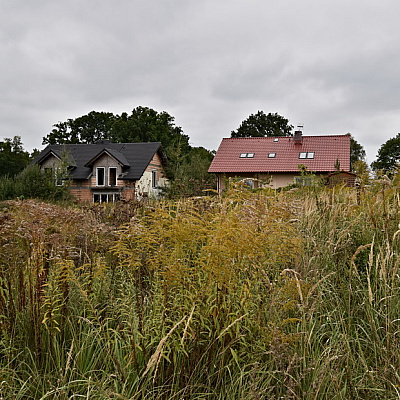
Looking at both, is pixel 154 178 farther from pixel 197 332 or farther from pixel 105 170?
pixel 197 332

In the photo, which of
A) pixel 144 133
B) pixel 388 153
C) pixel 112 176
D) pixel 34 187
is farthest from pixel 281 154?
pixel 144 133

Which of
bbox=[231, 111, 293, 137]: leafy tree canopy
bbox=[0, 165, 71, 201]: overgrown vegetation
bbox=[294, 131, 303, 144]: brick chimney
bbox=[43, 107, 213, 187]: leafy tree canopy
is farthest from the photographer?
bbox=[231, 111, 293, 137]: leafy tree canopy

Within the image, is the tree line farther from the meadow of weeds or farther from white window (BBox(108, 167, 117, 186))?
the meadow of weeds

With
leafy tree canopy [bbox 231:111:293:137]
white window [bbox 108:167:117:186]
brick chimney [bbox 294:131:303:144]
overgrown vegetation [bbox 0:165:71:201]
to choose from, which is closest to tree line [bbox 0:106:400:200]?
leafy tree canopy [bbox 231:111:293:137]

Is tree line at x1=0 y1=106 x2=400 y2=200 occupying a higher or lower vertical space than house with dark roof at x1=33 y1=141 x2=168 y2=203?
higher

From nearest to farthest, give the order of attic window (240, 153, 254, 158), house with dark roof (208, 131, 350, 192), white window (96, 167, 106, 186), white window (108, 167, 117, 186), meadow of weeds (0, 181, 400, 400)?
1. meadow of weeds (0, 181, 400, 400)
2. house with dark roof (208, 131, 350, 192)
3. attic window (240, 153, 254, 158)
4. white window (96, 167, 106, 186)
5. white window (108, 167, 117, 186)

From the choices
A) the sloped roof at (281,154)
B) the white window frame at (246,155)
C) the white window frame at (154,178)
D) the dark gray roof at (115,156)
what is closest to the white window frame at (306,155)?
the sloped roof at (281,154)

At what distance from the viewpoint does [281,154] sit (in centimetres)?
3073

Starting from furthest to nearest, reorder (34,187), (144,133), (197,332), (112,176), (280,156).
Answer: (144,133), (112,176), (280,156), (34,187), (197,332)

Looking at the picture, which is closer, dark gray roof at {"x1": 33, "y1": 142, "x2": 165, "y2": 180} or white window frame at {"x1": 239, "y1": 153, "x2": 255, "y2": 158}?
white window frame at {"x1": 239, "y1": 153, "x2": 255, "y2": 158}

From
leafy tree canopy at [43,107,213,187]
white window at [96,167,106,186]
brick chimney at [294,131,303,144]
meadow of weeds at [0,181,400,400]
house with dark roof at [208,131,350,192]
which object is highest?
leafy tree canopy at [43,107,213,187]

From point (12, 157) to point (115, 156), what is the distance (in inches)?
666

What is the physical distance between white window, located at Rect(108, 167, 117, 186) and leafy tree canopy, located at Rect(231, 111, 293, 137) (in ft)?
96.6

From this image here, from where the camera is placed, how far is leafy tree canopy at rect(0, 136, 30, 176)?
4025 centimetres
